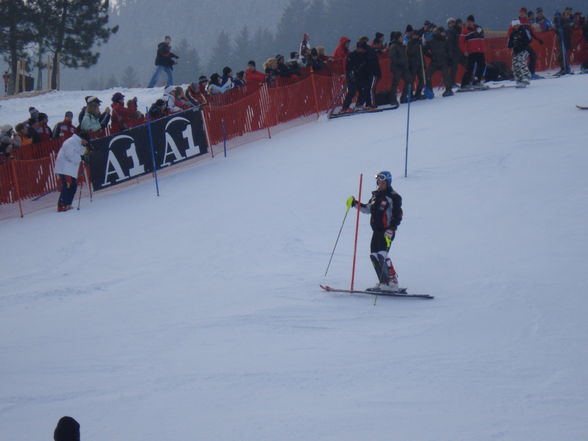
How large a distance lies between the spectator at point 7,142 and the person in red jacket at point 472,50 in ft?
35.6

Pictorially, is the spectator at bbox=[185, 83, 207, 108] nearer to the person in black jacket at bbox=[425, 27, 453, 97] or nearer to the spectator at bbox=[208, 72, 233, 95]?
the spectator at bbox=[208, 72, 233, 95]

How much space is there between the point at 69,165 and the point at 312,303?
727 cm

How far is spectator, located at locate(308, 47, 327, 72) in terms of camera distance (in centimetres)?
2002

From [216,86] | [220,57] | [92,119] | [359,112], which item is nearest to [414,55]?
[359,112]

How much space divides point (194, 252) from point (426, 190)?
13.4 feet

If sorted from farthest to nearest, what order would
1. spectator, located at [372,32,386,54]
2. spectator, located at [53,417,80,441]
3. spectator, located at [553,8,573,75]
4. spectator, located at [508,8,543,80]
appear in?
spectator, located at [553,8,573,75]
spectator, located at [508,8,543,80]
spectator, located at [372,32,386,54]
spectator, located at [53,417,80,441]

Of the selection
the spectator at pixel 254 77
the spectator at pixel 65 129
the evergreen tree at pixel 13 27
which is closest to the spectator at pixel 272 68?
the spectator at pixel 254 77

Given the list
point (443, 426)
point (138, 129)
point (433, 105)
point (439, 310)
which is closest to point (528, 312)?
point (439, 310)

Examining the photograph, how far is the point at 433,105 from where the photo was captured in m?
19.6

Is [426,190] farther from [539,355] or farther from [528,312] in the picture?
[539,355]

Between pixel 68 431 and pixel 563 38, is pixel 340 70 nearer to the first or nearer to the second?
pixel 563 38

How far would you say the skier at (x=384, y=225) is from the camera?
982 centimetres

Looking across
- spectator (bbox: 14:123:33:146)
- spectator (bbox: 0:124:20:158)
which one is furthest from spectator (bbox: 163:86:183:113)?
spectator (bbox: 0:124:20:158)

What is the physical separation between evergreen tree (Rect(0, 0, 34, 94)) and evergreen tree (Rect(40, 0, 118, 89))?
42.5 inches
